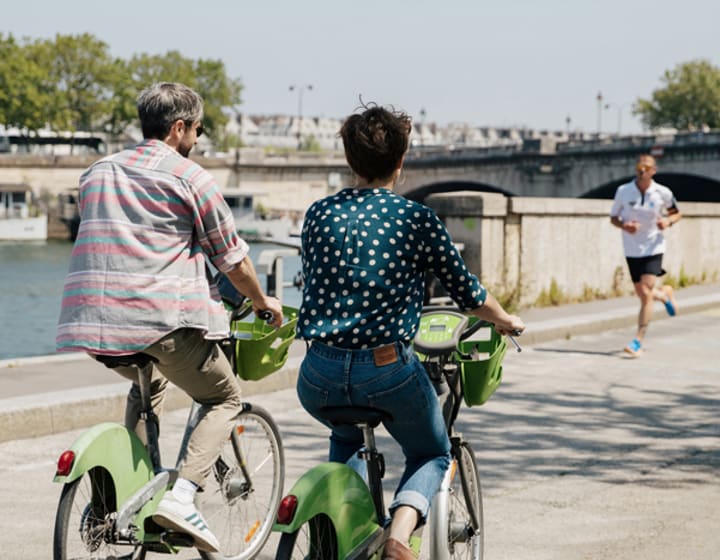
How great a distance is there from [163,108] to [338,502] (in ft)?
4.27

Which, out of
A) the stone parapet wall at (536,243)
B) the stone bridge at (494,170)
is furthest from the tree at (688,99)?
the stone parapet wall at (536,243)

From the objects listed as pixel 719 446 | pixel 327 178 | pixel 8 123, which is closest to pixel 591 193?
pixel 327 178

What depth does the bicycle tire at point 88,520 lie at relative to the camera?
11.5 ft

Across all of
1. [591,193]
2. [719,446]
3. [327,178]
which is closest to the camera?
[719,446]

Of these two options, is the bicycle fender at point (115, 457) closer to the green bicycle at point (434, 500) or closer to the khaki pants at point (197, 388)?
the khaki pants at point (197, 388)

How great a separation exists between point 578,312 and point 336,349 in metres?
10.5

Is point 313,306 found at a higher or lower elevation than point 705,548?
higher

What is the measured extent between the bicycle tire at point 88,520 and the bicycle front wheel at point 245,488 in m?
0.57

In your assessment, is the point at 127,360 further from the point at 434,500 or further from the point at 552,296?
the point at 552,296

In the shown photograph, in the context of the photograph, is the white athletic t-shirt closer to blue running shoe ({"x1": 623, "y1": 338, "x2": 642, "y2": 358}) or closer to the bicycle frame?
blue running shoe ({"x1": 623, "y1": 338, "x2": 642, "y2": 358})

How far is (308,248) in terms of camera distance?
11.1 ft

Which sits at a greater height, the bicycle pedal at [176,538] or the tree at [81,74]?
the tree at [81,74]

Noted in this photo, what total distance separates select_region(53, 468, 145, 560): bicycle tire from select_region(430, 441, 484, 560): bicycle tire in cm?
87

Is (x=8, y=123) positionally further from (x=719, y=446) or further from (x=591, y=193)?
(x=719, y=446)
